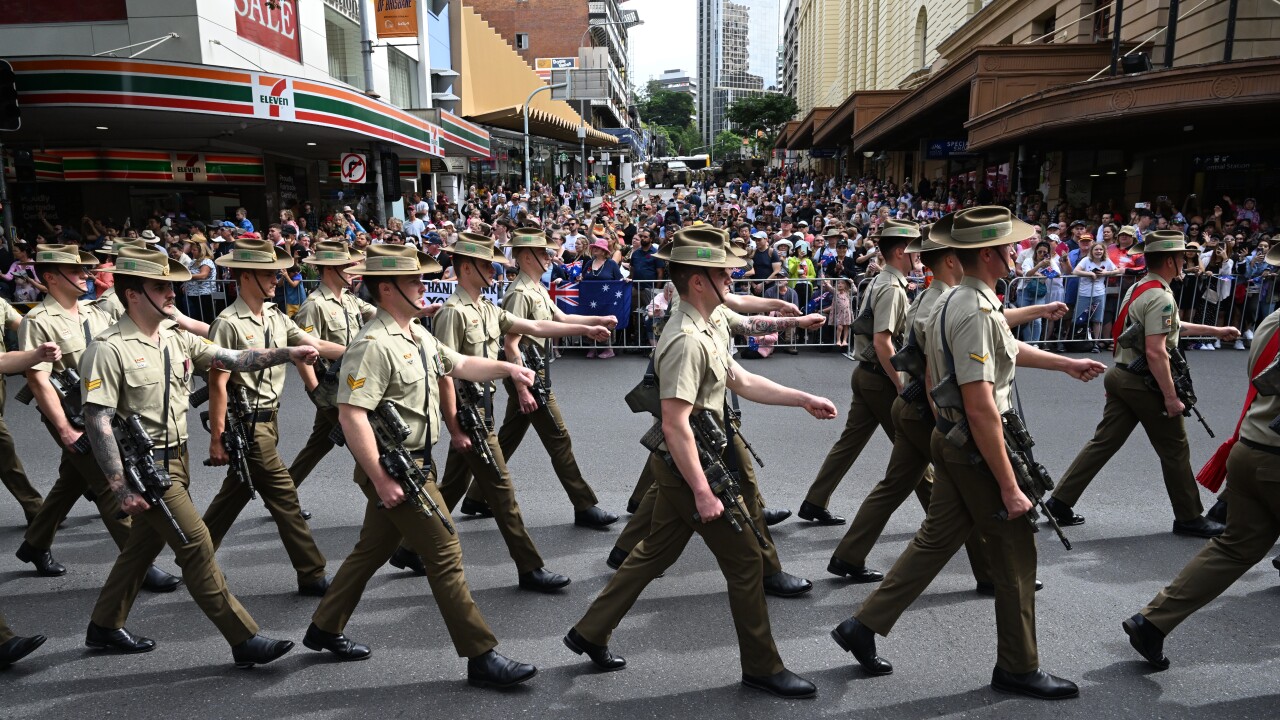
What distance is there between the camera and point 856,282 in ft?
42.5

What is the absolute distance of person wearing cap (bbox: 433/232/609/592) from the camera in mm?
5129

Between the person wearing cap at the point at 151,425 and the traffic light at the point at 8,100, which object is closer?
the person wearing cap at the point at 151,425

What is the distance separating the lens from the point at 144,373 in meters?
4.35

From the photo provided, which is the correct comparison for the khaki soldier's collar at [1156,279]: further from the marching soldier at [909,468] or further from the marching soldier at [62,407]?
the marching soldier at [62,407]

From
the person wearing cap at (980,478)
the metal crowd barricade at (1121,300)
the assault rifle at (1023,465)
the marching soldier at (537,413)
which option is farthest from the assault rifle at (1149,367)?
the metal crowd barricade at (1121,300)

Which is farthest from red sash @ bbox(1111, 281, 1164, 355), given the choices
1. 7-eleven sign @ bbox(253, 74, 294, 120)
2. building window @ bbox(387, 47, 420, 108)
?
building window @ bbox(387, 47, 420, 108)

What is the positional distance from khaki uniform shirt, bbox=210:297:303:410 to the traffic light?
9607 mm

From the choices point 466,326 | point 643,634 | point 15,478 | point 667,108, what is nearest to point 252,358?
point 466,326

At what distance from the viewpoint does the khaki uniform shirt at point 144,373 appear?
4172mm

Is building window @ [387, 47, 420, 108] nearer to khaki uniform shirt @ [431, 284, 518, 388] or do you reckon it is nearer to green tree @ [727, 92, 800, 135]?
khaki uniform shirt @ [431, 284, 518, 388]

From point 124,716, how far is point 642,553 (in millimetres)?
2440

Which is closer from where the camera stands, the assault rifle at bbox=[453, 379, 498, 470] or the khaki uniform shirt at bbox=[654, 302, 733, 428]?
the khaki uniform shirt at bbox=[654, 302, 733, 428]

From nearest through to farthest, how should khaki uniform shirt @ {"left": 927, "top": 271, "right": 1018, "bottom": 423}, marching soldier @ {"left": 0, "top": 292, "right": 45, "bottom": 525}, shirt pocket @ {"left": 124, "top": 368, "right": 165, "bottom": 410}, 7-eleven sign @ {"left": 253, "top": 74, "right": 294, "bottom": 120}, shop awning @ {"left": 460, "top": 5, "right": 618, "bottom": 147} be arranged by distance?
khaki uniform shirt @ {"left": 927, "top": 271, "right": 1018, "bottom": 423} → shirt pocket @ {"left": 124, "top": 368, "right": 165, "bottom": 410} → marching soldier @ {"left": 0, "top": 292, "right": 45, "bottom": 525} → 7-eleven sign @ {"left": 253, "top": 74, "right": 294, "bottom": 120} → shop awning @ {"left": 460, "top": 5, "right": 618, "bottom": 147}

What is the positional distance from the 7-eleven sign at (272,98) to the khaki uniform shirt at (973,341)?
1513 centimetres
